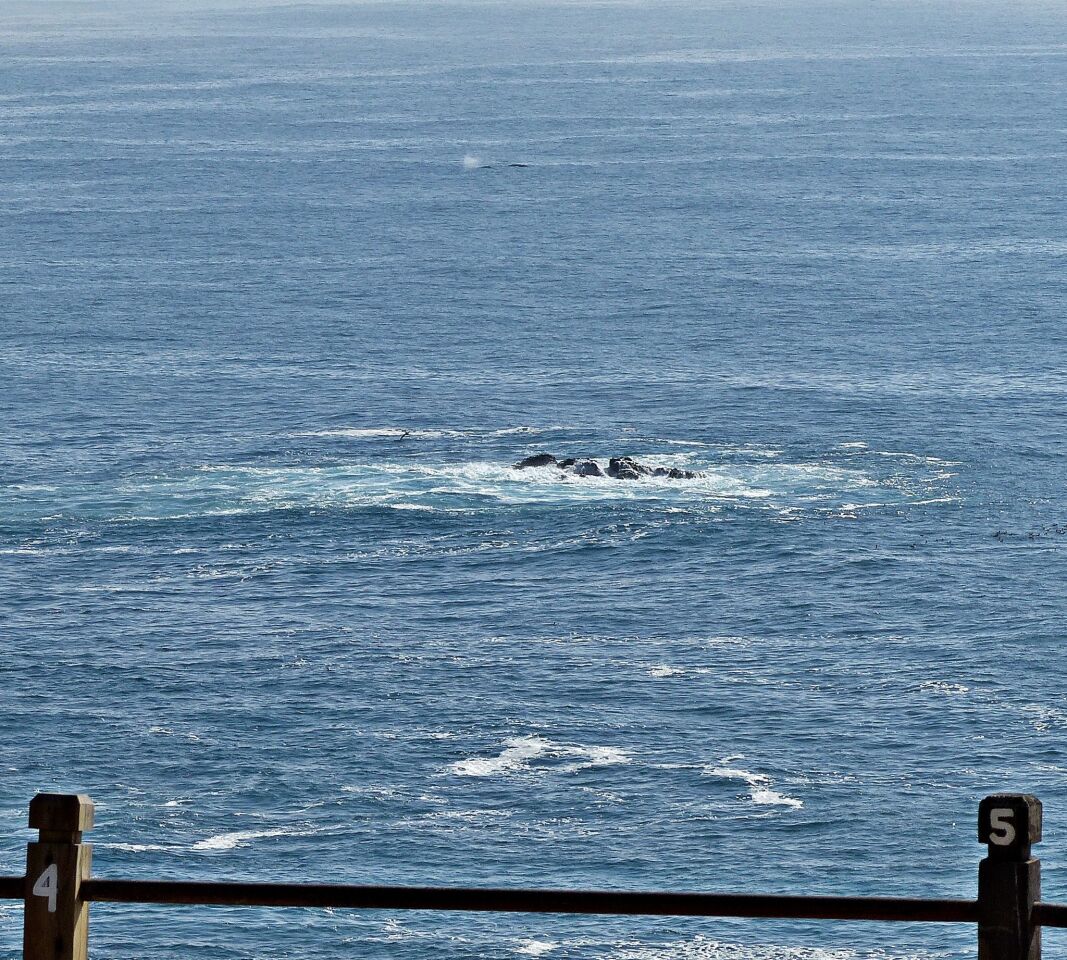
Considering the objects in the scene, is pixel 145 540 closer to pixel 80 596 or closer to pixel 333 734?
pixel 80 596

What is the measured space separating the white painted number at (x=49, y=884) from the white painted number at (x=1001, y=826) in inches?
256

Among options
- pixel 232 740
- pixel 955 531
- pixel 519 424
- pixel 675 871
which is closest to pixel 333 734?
pixel 232 740

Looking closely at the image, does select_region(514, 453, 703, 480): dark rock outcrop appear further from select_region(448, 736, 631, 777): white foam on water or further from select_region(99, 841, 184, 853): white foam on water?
select_region(99, 841, 184, 853): white foam on water

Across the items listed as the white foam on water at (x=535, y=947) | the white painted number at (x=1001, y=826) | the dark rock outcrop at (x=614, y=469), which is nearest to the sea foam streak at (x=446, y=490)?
the dark rock outcrop at (x=614, y=469)

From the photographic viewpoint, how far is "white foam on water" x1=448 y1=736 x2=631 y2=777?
3991 inches

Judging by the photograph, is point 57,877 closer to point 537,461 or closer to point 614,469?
point 614,469

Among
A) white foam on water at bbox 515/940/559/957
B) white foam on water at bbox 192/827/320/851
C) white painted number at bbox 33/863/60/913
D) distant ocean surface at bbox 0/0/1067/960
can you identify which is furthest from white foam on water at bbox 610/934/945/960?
white painted number at bbox 33/863/60/913

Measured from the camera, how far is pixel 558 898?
538 inches

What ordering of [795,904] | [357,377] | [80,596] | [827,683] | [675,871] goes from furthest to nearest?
[357,377] → [80,596] → [827,683] → [675,871] → [795,904]

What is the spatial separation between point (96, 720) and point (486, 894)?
96.9 meters

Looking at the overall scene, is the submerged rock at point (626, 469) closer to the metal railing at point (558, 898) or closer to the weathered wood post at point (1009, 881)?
the metal railing at point (558, 898)

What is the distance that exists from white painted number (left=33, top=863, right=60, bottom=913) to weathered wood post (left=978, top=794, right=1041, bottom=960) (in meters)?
6.44

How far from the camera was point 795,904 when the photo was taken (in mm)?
13469

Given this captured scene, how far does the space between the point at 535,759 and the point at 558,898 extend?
294 ft
